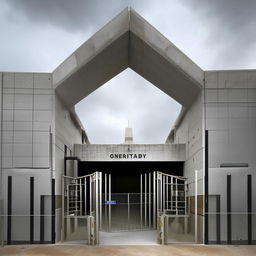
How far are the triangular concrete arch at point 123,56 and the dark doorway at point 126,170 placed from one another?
12.5m

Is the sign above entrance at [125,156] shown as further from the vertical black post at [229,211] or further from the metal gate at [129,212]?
the vertical black post at [229,211]

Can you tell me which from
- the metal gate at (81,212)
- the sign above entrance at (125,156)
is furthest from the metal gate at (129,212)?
the metal gate at (81,212)

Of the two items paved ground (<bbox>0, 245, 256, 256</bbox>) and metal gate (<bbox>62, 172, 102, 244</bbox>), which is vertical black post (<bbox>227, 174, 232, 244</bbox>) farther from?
metal gate (<bbox>62, 172, 102, 244</bbox>)

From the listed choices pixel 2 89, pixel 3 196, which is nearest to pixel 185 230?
pixel 3 196

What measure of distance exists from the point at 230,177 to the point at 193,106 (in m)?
4.19

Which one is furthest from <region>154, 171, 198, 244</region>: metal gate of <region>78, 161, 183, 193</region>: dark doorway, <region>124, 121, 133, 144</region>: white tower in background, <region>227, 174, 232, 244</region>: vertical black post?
<region>124, 121, 133, 144</region>: white tower in background

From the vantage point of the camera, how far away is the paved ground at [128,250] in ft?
45.7

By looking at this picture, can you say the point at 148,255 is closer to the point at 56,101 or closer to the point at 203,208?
the point at 203,208

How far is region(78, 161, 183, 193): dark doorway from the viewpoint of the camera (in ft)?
100

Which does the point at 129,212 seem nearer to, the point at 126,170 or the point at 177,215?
the point at 177,215

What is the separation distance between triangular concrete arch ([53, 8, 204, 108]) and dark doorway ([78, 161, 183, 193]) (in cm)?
1249

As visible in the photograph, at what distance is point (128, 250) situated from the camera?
14.7 m

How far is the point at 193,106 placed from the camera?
18.9 meters

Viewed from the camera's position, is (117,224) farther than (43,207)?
Yes
